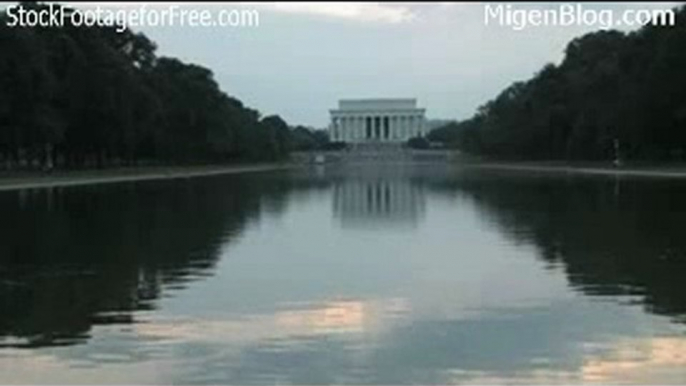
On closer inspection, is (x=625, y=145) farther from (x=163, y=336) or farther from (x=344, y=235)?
(x=163, y=336)

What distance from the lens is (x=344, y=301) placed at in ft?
49.3

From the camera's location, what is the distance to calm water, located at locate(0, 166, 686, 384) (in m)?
10.8

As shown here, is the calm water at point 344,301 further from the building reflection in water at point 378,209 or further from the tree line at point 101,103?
the tree line at point 101,103

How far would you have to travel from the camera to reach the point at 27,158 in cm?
8562

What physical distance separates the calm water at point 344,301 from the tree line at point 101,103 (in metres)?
35.5

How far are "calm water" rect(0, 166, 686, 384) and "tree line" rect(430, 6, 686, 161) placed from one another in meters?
51.6

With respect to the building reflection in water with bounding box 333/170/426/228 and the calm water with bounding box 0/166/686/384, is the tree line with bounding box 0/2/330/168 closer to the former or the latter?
the building reflection in water with bounding box 333/170/426/228

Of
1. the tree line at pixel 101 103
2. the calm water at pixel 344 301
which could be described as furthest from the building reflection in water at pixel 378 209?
the tree line at pixel 101 103

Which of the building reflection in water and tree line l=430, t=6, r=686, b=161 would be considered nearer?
the building reflection in water

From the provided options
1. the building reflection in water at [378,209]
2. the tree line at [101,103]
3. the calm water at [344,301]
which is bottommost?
the building reflection in water at [378,209]

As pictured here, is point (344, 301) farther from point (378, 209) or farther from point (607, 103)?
point (607, 103)

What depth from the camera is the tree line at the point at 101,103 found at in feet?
211

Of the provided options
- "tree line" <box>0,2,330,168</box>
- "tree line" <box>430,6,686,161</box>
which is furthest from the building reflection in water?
"tree line" <box>430,6,686,161</box>

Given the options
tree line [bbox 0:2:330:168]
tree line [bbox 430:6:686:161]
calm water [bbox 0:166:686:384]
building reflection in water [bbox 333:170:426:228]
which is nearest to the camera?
calm water [bbox 0:166:686:384]
